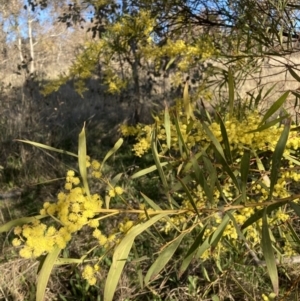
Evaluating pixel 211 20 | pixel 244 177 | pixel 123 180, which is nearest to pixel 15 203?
pixel 123 180

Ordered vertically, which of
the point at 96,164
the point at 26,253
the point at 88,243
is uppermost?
the point at 96,164

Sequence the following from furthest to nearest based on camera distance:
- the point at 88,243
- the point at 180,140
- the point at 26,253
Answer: the point at 88,243 < the point at 180,140 < the point at 26,253

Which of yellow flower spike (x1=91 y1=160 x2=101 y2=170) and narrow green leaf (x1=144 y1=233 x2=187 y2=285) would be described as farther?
yellow flower spike (x1=91 y1=160 x2=101 y2=170)

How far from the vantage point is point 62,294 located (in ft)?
6.91

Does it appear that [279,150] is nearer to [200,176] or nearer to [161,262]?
[200,176]

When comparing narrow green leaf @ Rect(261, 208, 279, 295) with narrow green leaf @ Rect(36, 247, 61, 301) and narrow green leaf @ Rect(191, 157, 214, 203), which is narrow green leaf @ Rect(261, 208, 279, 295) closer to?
narrow green leaf @ Rect(191, 157, 214, 203)

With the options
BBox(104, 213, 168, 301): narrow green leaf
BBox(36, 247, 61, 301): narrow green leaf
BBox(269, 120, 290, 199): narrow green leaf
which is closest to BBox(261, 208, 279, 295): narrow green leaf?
BBox(269, 120, 290, 199): narrow green leaf

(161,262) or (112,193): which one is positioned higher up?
(112,193)

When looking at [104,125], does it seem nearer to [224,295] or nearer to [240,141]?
[224,295]

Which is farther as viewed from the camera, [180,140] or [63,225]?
[180,140]

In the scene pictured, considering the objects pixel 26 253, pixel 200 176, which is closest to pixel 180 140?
pixel 200 176

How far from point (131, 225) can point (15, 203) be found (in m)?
2.64

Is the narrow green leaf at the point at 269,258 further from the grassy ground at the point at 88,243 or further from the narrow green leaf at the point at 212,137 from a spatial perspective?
the grassy ground at the point at 88,243

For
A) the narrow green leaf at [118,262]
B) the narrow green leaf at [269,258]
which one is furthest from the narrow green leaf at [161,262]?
the narrow green leaf at [269,258]
